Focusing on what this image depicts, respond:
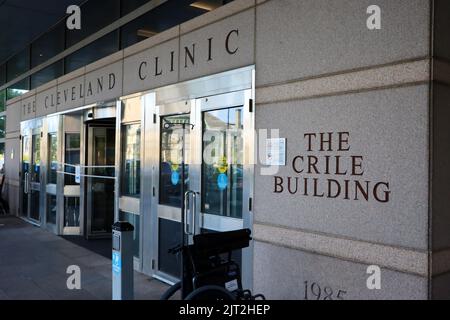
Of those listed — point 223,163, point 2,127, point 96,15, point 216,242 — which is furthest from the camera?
point 2,127

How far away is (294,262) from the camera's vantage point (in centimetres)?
369

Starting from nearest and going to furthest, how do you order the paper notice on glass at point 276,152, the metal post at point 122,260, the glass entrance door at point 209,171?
the metal post at point 122,260 < the paper notice on glass at point 276,152 < the glass entrance door at point 209,171

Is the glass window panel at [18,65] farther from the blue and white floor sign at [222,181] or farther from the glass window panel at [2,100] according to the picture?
the blue and white floor sign at [222,181]

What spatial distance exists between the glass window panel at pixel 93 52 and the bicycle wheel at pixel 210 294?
4673 millimetres

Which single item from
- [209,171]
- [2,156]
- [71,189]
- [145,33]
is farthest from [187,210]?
[2,156]

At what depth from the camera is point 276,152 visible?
3.88 metres

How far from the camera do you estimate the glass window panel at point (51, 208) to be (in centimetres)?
916

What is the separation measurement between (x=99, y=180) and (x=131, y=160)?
2549mm

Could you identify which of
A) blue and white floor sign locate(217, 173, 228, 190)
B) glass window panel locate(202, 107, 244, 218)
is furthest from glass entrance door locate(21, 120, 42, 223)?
blue and white floor sign locate(217, 173, 228, 190)

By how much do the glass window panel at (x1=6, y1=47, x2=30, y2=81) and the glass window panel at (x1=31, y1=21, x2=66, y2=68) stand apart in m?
0.50

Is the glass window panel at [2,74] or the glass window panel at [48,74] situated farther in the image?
the glass window panel at [2,74]

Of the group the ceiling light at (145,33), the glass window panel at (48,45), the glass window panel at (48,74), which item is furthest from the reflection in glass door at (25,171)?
the ceiling light at (145,33)

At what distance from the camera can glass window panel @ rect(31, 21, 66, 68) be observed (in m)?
9.07

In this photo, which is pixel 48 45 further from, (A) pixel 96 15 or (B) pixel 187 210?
(B) pixel 187 210
